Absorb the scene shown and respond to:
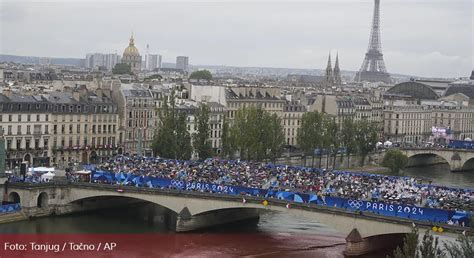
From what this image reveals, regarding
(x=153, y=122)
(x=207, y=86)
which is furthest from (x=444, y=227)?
(x=207, y=86)

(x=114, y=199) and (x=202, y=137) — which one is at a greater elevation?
(x=202, y=137)

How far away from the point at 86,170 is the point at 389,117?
245ft

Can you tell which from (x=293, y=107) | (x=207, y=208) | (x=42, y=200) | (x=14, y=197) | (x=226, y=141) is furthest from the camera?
(x=293, y=107)

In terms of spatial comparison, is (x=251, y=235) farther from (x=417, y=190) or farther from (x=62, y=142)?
(x=62, y=142)

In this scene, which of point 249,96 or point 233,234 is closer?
point 233,234

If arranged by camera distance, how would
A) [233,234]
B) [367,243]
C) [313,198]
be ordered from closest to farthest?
[367,243]
[313,198]
[233,234]

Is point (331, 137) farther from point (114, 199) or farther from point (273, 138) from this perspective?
point (114, 199)

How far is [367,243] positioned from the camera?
5250 centimetres

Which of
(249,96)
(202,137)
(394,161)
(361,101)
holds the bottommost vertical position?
(394,161)

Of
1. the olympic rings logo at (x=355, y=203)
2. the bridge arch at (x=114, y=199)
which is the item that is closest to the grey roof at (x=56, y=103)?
the bridge arch at (x=114, y=199)

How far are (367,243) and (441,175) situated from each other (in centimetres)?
5208

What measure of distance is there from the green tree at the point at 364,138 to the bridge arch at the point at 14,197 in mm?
46504

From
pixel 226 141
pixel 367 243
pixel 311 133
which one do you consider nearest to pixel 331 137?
pixel 311 133

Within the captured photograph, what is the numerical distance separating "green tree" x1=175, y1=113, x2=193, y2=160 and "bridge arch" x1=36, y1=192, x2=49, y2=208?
18081 mm
